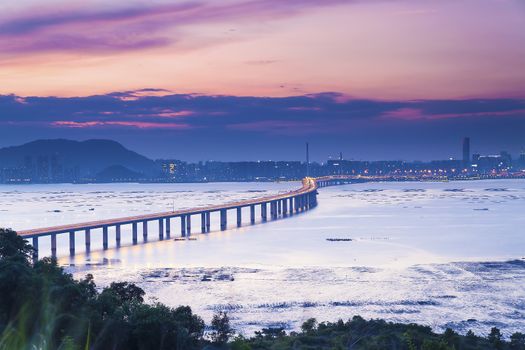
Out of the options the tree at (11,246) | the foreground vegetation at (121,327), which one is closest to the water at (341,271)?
the foreground vegetation at (121,327)

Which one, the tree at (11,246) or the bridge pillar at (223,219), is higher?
the tree at (11,246)

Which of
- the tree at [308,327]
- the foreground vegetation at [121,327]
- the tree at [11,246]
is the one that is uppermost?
the tree at [11,246]

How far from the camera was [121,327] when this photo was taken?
1903 centimetres

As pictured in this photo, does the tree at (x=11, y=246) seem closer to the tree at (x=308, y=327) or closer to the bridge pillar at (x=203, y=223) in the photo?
the tree at (x=308, y=327)

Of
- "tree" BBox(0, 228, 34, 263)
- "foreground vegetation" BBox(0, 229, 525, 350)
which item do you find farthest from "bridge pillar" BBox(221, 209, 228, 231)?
"foreground vegetation" BBox(0, 229, 525, 350)

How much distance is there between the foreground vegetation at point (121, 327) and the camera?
18797mm

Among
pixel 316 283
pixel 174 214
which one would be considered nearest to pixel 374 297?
pixel 316 283

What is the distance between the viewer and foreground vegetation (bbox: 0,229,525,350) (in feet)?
61.7

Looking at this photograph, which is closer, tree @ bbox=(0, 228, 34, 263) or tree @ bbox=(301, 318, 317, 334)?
tree @ bbox=(301, 318, 317, 334)

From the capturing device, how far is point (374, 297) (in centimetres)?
3553

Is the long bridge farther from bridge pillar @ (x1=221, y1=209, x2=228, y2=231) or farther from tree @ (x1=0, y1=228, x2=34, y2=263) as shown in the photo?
tree @ (x1=0, y1=228, x2=34, y2=263)

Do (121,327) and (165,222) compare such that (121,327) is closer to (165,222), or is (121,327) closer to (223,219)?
(223,219)

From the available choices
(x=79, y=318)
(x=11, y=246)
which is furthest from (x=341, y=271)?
(x=79, y=318)

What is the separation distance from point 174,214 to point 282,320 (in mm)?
47348
